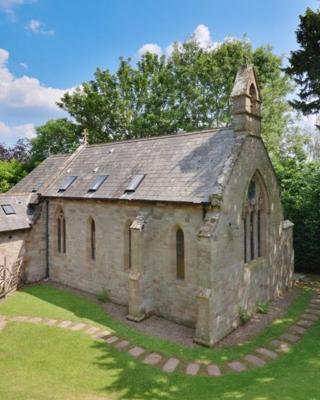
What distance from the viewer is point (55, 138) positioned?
4275 centimetres

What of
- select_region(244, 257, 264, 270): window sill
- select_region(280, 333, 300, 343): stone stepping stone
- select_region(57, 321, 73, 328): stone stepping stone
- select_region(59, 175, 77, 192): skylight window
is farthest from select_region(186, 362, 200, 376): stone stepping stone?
select_region(59, 175, 77, 192): skylight window

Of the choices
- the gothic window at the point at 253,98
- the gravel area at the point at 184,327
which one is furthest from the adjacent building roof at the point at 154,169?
the gravel area at the point at 184,327

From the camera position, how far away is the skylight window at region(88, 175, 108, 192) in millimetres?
19200

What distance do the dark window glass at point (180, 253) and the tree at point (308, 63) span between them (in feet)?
37.3

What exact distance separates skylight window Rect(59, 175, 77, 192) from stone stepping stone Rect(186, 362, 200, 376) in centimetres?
1450

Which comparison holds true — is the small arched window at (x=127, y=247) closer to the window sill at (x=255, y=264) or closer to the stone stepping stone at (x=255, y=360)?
the window sill at (x=255, y=264)

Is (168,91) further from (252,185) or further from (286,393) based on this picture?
(286,393)

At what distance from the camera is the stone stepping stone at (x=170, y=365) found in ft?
36.2

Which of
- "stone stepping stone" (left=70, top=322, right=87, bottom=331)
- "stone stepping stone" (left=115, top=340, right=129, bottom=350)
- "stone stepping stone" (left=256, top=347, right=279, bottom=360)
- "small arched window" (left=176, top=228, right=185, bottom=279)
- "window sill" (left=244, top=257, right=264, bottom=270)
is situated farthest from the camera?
"window sill" (left=244, top=257, right=264, bottom=270)

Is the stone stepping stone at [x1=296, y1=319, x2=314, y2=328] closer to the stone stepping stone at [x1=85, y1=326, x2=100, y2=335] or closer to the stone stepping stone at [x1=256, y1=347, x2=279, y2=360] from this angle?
the stone stepping stone at [x1=256, y1=347, x2=279, y2=360]

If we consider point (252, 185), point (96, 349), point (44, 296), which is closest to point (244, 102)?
point (252, 185)

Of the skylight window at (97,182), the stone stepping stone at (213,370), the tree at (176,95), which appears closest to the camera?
the stone stepping stone at (213,370)

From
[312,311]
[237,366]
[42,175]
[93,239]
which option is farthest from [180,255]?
[42,175]

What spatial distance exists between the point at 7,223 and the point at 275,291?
17.7 metres
